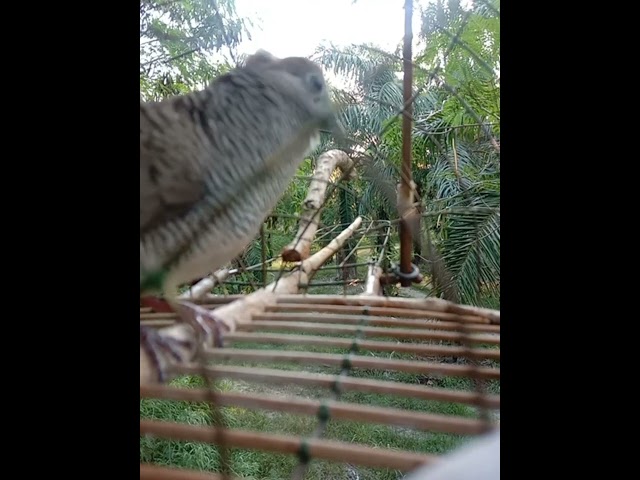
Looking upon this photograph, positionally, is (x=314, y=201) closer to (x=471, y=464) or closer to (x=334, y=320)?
(x=334, y=320)

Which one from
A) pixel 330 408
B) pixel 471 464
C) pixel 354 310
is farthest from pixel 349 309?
pixel 471 464

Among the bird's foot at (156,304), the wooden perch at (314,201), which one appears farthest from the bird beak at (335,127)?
the bird's foot at (156,304)

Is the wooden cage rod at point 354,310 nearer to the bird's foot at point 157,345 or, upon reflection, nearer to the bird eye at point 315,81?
the bird's foot at point 157,345

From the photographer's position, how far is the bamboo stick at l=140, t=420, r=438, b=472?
45 centimetres

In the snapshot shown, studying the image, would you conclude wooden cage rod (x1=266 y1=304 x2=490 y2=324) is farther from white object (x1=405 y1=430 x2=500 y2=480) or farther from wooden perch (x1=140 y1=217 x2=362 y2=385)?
white object (x1=405 y1=430 x2=500 y2=480)

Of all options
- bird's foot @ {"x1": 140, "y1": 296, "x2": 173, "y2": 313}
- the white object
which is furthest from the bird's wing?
the white object

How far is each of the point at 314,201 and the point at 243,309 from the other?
0.50 ft

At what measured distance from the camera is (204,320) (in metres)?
0.54

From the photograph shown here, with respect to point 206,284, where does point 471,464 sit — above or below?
below

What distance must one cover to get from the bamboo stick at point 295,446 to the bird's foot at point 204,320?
0.09 meters

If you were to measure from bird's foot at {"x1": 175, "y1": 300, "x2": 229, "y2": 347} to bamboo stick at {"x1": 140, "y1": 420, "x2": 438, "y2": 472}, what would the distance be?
0.09 m
